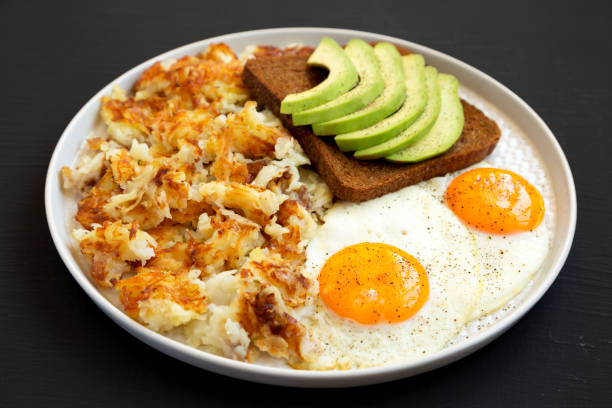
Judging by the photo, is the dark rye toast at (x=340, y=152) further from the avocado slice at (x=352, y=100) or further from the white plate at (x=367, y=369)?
the white plate at (x=367, y=369)

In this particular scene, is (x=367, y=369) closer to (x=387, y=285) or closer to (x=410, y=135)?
(x=387, y=285)

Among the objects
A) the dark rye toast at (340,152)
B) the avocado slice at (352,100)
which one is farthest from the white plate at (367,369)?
the avocado slice at (352,100)

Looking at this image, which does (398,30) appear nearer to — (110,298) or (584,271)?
(584,271)

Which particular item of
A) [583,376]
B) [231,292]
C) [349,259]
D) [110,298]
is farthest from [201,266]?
[583,376]

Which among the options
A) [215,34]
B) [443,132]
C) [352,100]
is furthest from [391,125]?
[215,34]

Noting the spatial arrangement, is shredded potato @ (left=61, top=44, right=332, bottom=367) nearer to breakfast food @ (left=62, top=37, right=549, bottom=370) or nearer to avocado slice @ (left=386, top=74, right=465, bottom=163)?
breakfast food @ (left=62, top=37, right=549, bottom=370)

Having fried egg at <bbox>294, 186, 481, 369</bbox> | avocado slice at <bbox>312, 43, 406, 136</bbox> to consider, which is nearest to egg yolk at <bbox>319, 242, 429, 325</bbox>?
fried egg at <bbox>294, 186, 481, 369</bbox>
